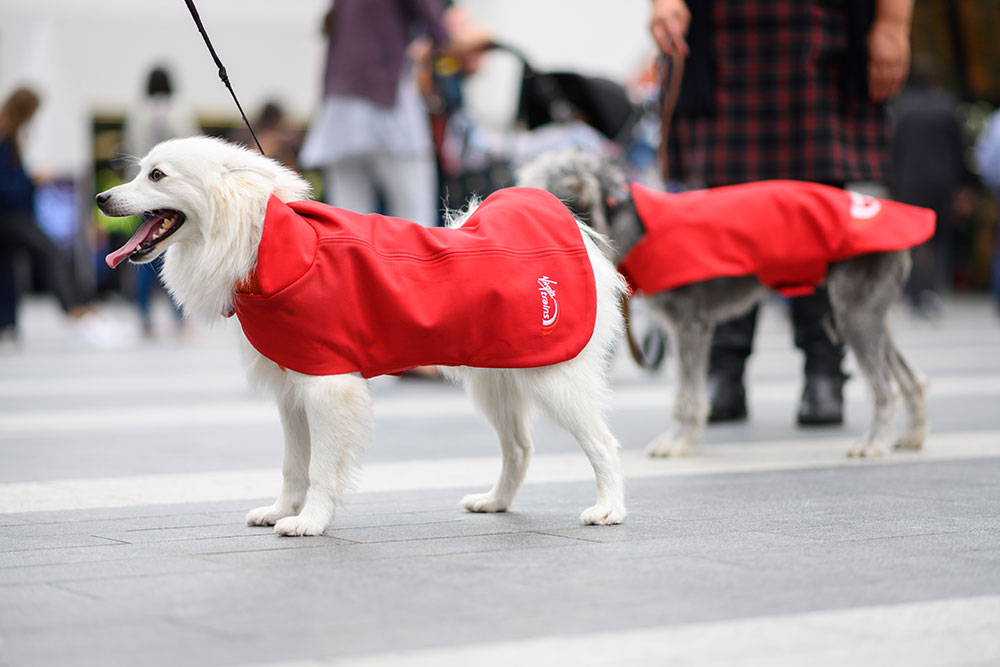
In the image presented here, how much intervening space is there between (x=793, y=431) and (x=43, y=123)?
21.2 metres

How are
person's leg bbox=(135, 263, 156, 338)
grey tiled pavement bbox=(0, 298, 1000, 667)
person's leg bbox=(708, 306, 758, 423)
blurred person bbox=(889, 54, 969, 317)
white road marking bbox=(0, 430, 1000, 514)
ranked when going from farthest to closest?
blurred person bbox=(889, 54, 969, 317)
person's leg bbox=(135, 263, 156, 338)
person's leg bbox=(708, 306, 758, 423)
white road marking bbox=(0, 430, 1000, 514)
grey tiled pavement bbox=(0, 298, 1000, 667)

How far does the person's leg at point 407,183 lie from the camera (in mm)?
8438

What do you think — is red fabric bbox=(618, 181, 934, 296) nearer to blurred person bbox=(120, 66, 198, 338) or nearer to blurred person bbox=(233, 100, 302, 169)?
blurred person bbox=(233, 100, 302, 169)

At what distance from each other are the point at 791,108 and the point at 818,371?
1269 mm

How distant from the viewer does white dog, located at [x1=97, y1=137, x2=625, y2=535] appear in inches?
146

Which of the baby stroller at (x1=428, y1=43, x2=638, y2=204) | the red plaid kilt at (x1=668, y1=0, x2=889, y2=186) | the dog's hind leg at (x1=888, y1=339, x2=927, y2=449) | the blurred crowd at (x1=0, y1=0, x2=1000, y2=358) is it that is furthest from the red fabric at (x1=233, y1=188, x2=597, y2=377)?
the baby stroller at (x1=428, y1=43, x2=638, y2=204)

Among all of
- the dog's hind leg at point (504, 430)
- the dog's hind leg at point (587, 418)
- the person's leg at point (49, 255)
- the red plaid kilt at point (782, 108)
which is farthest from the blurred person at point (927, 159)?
the dog's hind leg at point (587, 418)

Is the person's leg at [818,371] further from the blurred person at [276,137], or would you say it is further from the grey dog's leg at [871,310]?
the blurred person at [276,137]

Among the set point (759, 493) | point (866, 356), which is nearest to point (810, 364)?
point (866, 356)

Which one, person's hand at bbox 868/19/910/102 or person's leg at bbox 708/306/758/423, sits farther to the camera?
person's leg at bbox 708/306/758/423

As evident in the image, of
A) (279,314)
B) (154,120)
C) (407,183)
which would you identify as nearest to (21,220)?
(154,120)

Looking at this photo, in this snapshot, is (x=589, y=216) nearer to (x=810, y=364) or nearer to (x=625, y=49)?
(x=810, y=364)

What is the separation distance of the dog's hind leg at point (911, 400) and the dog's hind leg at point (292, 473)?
2.79m

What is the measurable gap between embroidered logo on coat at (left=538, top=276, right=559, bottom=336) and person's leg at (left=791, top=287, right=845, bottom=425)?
8.82 feet
